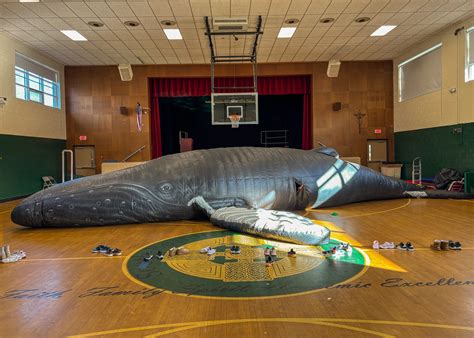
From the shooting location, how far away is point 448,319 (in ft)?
5.80

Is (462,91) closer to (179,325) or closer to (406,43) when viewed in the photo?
(406,43)

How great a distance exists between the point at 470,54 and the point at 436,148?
8.11 feet

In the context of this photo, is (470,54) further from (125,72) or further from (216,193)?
(125,72)

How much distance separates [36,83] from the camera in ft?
33.9

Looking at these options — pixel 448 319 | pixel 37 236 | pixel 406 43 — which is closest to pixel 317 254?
pixel 448 319

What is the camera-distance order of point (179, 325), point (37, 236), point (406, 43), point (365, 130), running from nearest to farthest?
point (179, 325), point (37, 236), point (406, 43), point (365, 130)

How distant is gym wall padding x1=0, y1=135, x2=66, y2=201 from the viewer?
340 inches

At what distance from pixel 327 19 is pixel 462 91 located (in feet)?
11.9

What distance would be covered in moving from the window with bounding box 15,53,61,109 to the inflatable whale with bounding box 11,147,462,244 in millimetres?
6508

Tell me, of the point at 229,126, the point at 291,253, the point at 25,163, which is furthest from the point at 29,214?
the point at 229,126

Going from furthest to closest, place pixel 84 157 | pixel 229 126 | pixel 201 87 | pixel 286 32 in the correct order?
pixel 229 126
pixel 201 87
pixel 84 157
pixel 286 32

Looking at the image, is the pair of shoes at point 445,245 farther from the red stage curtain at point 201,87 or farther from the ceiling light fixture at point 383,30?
the red stage curtain at point 201,87

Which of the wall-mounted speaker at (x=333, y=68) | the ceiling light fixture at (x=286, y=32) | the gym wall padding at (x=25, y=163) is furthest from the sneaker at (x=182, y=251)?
the wall-mounted speaker at (x=333, y=68)

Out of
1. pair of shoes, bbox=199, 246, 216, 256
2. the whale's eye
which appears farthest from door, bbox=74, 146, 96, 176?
pair of shoes, bbox=199, 246, 216, 256
